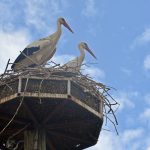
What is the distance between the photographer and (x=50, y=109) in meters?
11.7

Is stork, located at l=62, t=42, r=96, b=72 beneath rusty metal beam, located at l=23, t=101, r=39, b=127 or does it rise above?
above

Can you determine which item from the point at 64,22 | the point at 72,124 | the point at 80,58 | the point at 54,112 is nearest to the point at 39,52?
the point at 80,58

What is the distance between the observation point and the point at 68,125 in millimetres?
12164

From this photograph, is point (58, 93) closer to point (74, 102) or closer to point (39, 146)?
point (74, 102)

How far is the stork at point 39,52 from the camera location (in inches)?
541

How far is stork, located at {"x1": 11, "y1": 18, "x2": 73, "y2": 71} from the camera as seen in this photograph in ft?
45.1

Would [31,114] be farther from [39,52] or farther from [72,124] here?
[39,52]

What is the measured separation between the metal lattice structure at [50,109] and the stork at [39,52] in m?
1.91

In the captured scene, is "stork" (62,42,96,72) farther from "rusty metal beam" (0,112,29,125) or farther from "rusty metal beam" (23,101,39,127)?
"rusty metal beam" (0,112,29,125)

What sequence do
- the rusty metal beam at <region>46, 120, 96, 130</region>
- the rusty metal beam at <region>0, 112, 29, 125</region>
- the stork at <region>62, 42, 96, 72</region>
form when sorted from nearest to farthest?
1. the rusty metal beam at <region>0, 112, 29, 125</region>
2. the rusty metal beam at <region>46, 120, 96, 130</region>
3. the stork at <region>62, 42, 96, 72</region>

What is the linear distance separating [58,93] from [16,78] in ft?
2.88

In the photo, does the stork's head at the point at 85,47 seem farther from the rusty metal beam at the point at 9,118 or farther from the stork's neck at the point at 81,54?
the rusty metal beam at the point at 9,118

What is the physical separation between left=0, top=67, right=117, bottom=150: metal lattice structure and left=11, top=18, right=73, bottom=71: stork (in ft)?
6.27

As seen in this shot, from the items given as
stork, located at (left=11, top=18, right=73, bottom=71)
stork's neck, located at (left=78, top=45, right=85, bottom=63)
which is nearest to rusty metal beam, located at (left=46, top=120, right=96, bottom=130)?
stork, located at (left=11, top=18, right=73, bottom=71)
